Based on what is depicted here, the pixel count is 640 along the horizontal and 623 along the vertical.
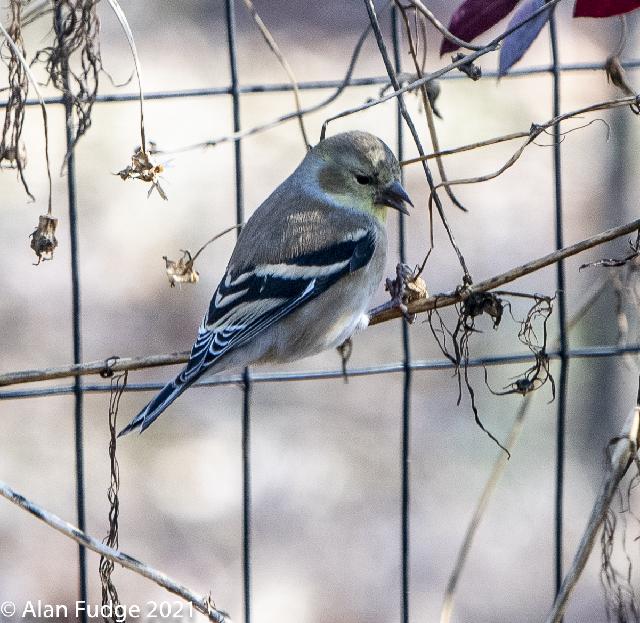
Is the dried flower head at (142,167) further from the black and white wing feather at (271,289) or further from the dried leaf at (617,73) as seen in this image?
the dried leaf at (617,73)

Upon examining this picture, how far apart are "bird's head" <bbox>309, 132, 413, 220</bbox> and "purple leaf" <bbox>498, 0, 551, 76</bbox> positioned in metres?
0.87

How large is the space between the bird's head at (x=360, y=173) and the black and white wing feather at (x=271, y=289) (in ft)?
0.47

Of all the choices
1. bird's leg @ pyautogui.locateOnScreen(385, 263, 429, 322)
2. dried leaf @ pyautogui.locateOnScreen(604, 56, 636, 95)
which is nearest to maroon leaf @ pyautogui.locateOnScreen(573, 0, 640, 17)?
dried leaf @ pyautogui.locateOnScreen(604, 56, 636, 95)

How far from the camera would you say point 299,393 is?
5.20 m

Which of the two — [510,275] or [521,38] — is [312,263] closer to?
[510,275]

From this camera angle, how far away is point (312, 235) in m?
3.14

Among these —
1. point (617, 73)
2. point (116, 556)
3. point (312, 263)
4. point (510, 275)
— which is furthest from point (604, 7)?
point (116, 556)

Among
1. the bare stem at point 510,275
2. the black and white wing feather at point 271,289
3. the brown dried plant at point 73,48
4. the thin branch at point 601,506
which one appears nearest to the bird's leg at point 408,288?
the bare stem at point 510,275

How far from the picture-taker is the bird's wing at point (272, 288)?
2.98m

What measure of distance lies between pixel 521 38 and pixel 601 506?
1020 millimetres

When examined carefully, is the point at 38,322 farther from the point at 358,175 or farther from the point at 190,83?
the point at 358,175

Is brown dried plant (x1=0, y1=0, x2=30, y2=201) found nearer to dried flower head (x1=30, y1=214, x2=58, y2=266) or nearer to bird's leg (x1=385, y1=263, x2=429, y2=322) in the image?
dried flower head (x1=30, y1=214, x2=58, y2=266)

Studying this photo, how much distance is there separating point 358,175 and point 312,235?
0.25 m

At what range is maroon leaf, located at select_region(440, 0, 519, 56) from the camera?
2.32 meters
